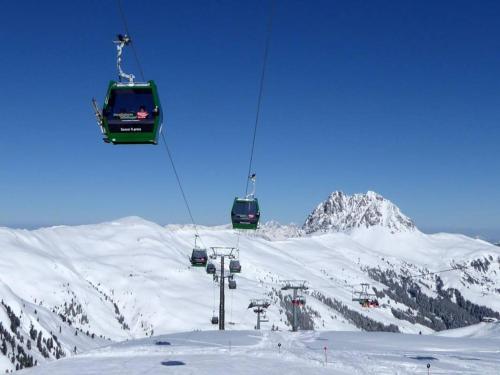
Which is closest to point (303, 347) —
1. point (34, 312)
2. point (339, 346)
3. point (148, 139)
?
point (339, 346)

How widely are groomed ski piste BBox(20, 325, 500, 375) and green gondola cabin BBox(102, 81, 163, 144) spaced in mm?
13916

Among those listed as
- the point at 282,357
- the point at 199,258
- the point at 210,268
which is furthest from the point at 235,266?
→ the point at 282,357

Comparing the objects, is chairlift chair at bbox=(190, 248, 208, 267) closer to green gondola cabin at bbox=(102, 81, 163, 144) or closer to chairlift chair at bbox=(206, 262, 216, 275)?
chairlift chair at bbox=(206, 262, 216, 275)

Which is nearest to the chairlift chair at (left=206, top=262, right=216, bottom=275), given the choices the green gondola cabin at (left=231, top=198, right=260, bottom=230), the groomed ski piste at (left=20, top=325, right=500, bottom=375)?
the groomed ski piste at (left=20, top=325, right=500, bottom=375)

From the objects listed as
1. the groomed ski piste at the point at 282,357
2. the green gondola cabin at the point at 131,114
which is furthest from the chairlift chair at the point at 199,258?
the green gondola cabin at the point at 131,114

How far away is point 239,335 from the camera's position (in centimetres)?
4528

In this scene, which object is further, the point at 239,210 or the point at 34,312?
the point at 34,312

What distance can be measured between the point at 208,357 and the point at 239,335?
1353 cm

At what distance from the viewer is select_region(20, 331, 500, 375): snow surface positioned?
28188 mm

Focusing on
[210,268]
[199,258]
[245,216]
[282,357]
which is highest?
[245,216]

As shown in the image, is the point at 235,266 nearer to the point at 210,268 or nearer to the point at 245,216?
the point at 210,268

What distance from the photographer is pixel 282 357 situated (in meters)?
32.5

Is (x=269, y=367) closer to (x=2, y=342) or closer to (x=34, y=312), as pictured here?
(x=2, y=342)

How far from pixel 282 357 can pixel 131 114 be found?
1999cm
